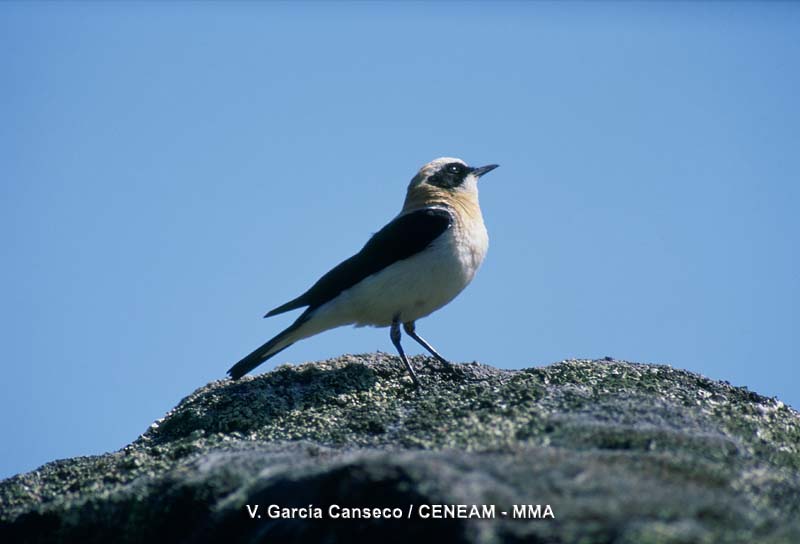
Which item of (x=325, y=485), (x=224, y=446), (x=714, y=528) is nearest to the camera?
(x=714, y=528)

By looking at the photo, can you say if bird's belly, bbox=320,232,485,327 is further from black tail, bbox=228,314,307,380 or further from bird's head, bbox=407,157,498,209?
bird's head, bbox=407,157,498,209

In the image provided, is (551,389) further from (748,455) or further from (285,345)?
(285,345)

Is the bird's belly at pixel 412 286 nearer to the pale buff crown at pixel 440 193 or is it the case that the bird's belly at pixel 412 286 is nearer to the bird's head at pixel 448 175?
the pale buff crown at pixel 440 193

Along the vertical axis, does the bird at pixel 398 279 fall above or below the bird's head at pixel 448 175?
below

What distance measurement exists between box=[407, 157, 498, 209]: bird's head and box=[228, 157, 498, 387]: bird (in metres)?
0.52

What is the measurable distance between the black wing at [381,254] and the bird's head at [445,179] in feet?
2.36

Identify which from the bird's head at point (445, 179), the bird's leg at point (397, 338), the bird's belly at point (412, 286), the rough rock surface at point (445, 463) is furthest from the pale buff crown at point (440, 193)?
the rough rock surface at point (445, 463)

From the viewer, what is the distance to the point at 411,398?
20.3ft

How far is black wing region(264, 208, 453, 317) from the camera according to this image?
26.7ft

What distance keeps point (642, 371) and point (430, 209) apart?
2.77 metres

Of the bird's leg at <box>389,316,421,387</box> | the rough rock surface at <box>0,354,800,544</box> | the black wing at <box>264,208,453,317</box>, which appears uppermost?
the black wing at <box>264,208,453,317</box>

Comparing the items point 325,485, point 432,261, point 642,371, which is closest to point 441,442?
point 325,485

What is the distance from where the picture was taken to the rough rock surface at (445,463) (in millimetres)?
3223

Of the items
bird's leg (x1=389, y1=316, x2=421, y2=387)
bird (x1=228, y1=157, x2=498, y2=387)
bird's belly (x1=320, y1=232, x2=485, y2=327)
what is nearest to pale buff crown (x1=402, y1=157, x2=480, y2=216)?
bird (x1=228, y1=157, x2=498, y2=387)
